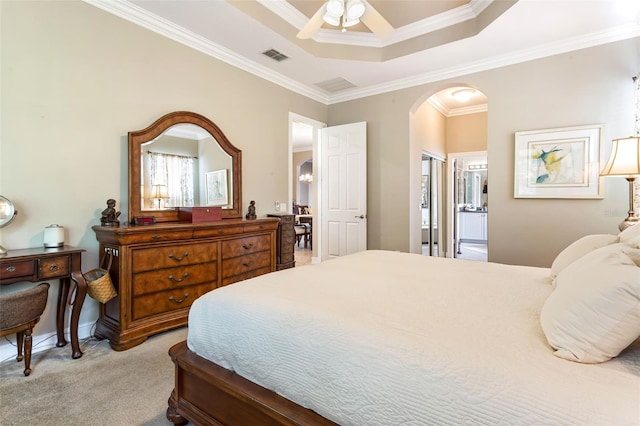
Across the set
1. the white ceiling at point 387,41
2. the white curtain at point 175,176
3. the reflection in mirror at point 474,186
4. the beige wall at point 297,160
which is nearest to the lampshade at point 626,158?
the white ceiling at point 387,41

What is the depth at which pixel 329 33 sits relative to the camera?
3.68m

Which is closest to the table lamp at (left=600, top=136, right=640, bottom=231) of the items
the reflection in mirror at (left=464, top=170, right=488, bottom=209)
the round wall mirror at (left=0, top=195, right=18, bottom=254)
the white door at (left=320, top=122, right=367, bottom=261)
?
the white door at (left=320, top=122, right=367, bottom=261)

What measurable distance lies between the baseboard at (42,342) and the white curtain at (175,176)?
4.12 ft

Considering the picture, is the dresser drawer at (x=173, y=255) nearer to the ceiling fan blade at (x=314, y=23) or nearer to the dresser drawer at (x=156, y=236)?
the dresser drawer at (x=156, y=236)

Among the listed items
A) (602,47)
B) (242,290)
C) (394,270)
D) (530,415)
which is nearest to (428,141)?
(602,47)

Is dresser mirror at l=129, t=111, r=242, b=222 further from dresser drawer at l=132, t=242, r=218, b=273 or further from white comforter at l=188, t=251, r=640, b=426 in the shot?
white comforter at l=188, t=251, r=640, b=426

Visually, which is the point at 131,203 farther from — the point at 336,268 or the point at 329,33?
the point at 329,33

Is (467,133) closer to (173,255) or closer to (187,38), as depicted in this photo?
(187,38)

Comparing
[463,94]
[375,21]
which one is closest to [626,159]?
[375,21]

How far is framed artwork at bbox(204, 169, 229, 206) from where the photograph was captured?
345 cm

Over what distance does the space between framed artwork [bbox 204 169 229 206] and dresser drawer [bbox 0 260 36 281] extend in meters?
1.61

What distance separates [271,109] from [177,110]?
140cm

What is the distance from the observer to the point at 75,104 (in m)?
2.53

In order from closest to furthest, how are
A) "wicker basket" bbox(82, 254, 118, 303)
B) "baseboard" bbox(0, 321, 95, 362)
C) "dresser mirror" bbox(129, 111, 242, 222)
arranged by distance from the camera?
"baseboard" bbox(0, 321, 95, 362) → "wicker basket" bbox(82, 254, 118, 303) → "dresser mirror" bbox(129, 111, 242, 222)
